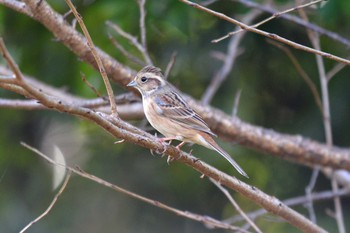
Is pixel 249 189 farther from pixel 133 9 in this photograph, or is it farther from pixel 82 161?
pixel 82 161

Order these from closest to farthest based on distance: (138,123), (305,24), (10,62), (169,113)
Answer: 1. (10,62)
2. (169,113)
3. (305,24)
4. (138,123)

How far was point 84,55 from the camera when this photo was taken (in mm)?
4676

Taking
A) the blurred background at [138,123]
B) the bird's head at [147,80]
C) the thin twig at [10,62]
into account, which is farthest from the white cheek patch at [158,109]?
the thin twig at [10,62]

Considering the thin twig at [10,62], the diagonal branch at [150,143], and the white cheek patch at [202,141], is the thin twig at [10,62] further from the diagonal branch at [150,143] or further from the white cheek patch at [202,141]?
the white cheek patch at [202,141]

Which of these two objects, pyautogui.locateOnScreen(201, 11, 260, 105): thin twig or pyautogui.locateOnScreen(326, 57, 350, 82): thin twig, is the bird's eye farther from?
pyautogui.locateOnScreen(326, 57, 350, 82): thin twig

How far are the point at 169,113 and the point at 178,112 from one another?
0.26ft

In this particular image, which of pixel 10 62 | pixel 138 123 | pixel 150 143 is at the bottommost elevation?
pixel 10 62

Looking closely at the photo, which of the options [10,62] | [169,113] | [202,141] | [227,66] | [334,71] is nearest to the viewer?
[10,62]

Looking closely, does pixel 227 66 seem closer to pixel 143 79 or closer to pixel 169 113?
pixel 143 79

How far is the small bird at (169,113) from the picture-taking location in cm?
436

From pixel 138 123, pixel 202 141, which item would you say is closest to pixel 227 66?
pixel 138 123

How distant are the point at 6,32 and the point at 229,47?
183 cm

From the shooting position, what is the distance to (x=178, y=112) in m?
4.55

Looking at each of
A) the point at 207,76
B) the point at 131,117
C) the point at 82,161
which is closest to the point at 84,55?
the point at 131,117
